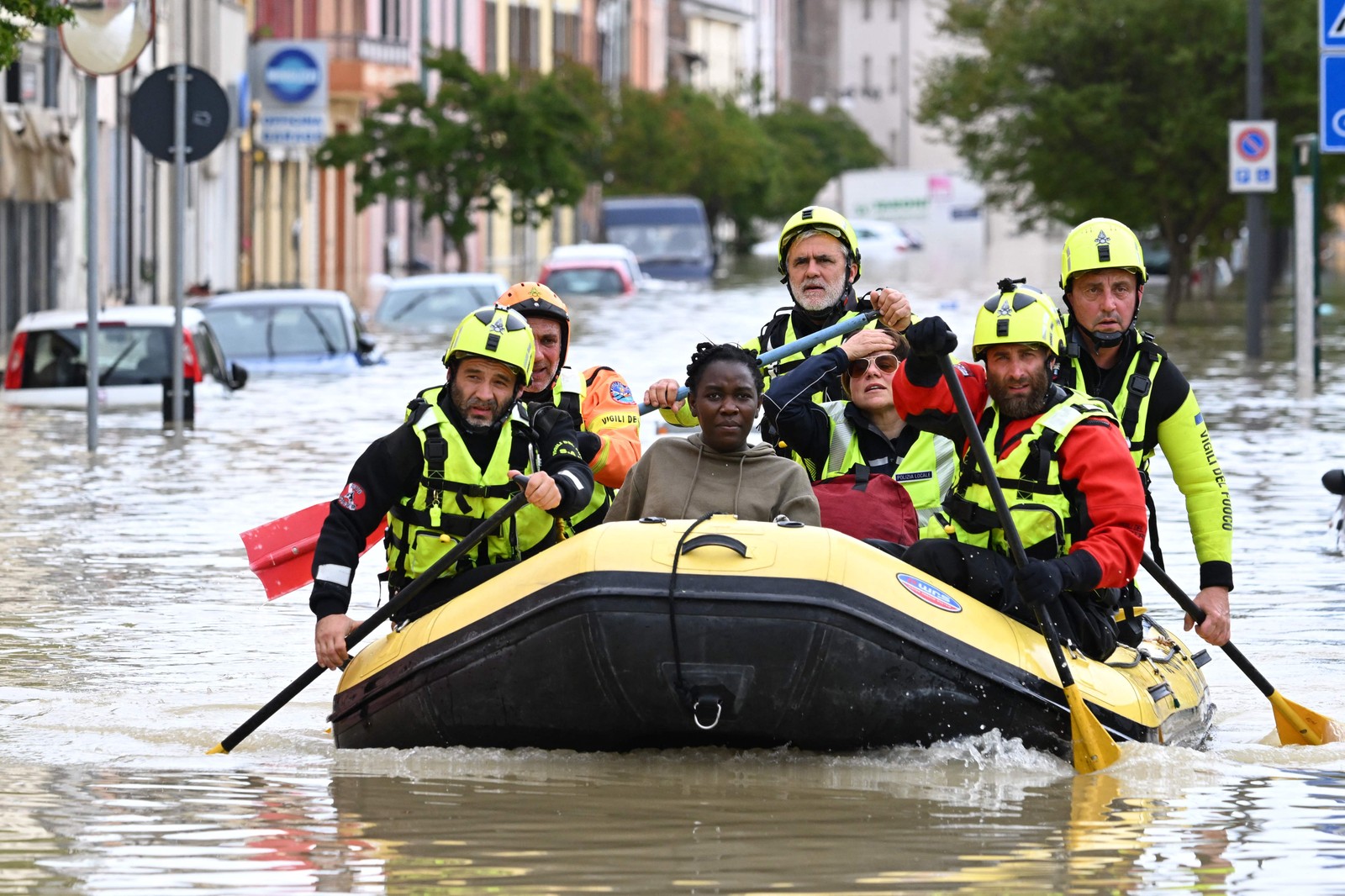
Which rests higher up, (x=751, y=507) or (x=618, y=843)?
(x=751, y=507)

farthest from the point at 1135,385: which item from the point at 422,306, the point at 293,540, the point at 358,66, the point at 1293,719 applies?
the point at 358,66

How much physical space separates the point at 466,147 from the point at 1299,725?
40.1 metres

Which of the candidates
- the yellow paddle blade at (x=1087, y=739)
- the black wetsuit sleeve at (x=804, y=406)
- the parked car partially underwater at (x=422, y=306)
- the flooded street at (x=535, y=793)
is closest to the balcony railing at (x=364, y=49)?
the parked car partially underwater at (x=422, y=306)

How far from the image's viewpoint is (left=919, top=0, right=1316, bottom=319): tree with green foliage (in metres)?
37.7

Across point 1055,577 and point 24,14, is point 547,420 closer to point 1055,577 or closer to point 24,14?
point 1055,577

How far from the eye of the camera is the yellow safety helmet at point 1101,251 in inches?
344

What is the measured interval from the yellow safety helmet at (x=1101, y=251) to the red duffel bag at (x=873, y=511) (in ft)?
2.79

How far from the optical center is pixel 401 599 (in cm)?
838

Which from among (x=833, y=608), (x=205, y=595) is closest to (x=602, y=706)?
(x=833, y=608)

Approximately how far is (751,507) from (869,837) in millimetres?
1354

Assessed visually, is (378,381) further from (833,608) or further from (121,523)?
Answer: (833,608)

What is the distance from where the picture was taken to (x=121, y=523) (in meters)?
15.2

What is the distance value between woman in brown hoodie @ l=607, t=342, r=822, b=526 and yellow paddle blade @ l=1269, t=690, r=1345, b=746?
1.82 m

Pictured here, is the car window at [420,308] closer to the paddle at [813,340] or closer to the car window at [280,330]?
the car window at [280,330]
